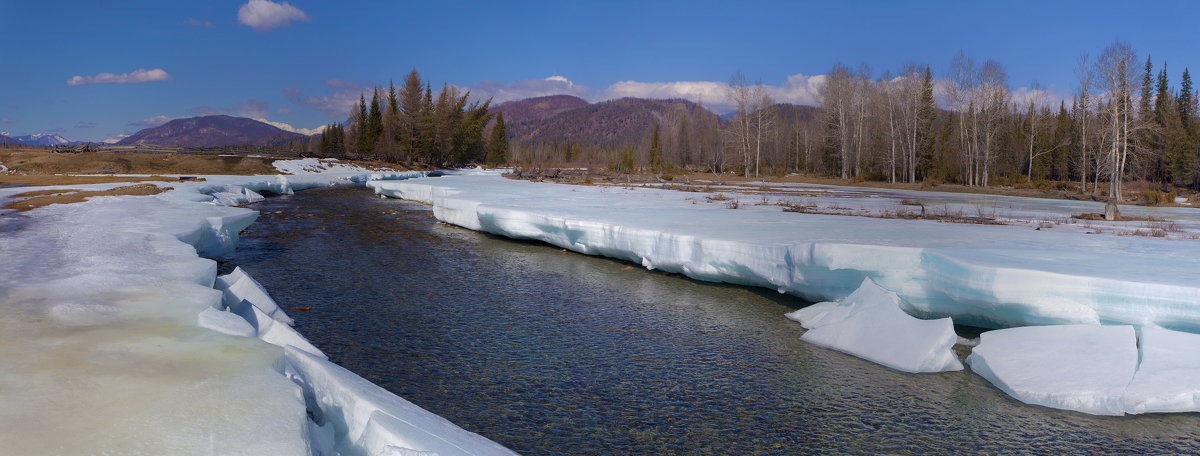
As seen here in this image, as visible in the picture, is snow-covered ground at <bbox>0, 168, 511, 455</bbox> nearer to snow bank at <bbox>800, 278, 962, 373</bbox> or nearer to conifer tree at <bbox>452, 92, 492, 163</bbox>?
snow bank at <bbox>800, 278, 962, 373</bbox>

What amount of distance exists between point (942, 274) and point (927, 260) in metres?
0.31

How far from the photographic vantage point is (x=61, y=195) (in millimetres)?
18422

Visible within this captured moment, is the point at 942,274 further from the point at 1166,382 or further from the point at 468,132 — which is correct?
the point at 468,132

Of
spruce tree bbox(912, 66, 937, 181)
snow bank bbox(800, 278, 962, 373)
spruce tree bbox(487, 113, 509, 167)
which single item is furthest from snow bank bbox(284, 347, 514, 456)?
spruce tree bbox(487, 113, 509, 167)

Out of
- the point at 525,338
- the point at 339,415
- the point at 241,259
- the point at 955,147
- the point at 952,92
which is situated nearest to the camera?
the point at 339,415

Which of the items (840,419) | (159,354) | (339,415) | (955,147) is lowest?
(840,419)

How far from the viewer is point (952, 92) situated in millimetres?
43844

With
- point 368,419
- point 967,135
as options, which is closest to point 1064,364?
point 368,419

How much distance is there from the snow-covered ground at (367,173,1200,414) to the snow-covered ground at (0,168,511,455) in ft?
16.7

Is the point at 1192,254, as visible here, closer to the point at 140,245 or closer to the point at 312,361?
the point at 312,361

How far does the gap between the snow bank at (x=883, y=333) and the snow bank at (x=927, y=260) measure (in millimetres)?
572

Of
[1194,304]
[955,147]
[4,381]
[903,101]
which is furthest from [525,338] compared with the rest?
[955,147]

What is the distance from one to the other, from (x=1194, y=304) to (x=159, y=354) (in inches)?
347

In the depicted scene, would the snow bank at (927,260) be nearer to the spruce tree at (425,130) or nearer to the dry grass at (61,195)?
the dry grass at (61,195)
